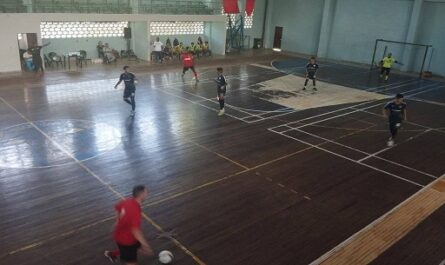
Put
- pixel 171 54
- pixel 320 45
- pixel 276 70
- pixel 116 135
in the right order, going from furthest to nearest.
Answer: pixel 320 45 → pixel 171 54 → pixel 276 70 → pixel 116 135

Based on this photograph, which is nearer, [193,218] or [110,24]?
[193,218]

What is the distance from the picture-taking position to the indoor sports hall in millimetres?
7113

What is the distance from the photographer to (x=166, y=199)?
28.1ft

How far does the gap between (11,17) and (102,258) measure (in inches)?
721

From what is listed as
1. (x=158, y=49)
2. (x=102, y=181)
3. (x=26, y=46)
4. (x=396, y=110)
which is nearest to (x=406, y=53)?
(x=396, y=110)

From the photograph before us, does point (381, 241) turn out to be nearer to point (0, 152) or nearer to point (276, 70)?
point (0, 152)

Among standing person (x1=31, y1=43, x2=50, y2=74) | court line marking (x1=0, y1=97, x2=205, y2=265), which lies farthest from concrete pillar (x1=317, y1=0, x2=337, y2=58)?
court line marking (x1=0, y1=97, x2=205, y2=265)

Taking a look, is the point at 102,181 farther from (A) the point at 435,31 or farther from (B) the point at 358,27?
(B) the point at 358,27

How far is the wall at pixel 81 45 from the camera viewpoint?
23.6 metres

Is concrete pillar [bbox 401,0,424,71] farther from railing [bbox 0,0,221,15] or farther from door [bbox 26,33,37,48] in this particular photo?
door [bbox 26,33,37,48]

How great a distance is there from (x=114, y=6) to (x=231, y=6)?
9.57 meters

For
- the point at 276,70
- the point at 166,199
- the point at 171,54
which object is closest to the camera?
the point at 166,199

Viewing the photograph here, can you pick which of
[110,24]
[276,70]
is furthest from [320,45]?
[110,24]

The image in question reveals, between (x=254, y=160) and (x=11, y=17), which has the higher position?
(x=11, y=17)
